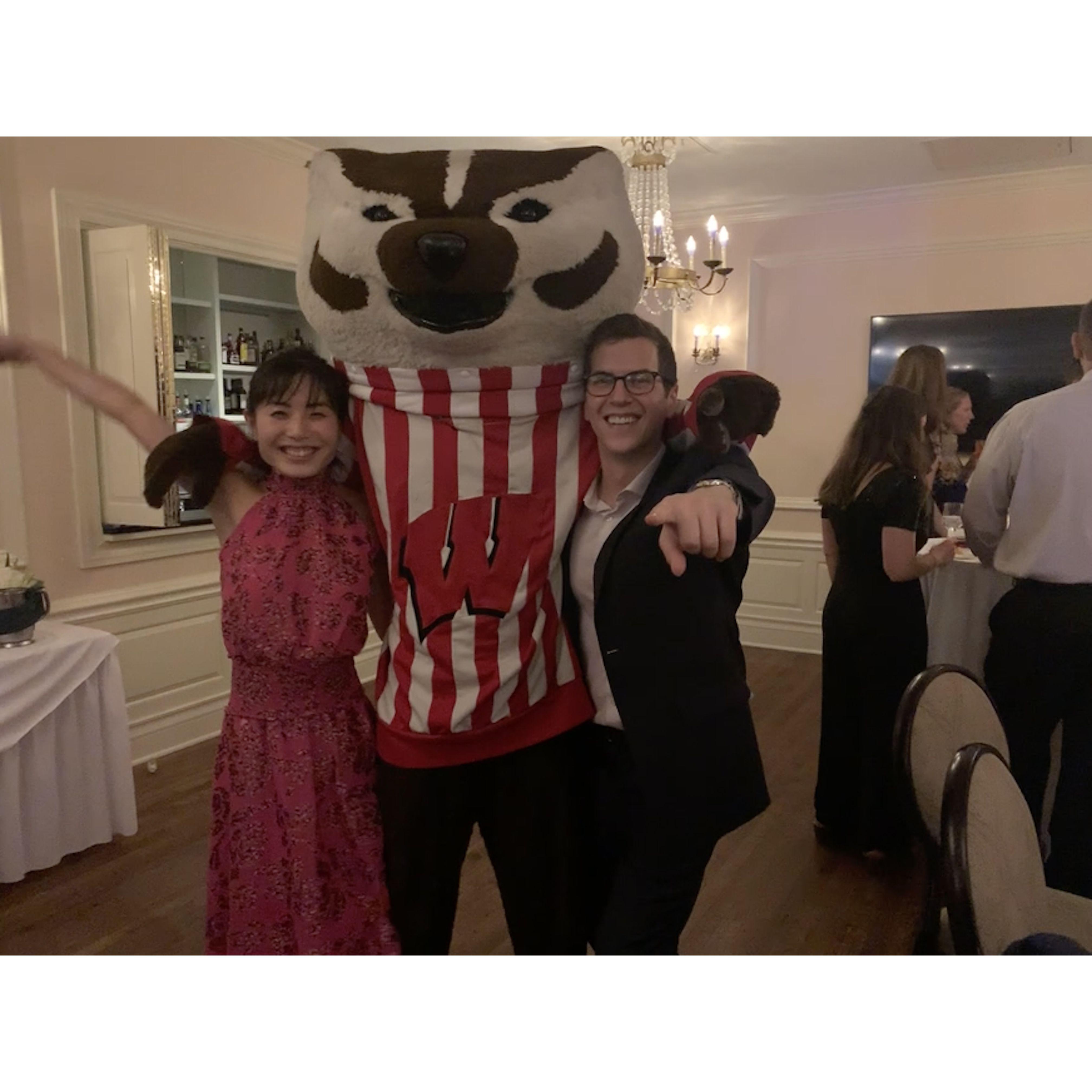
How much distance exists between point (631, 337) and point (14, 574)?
132 centimetres

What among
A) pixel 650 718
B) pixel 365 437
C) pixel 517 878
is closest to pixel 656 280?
pixel 365 437

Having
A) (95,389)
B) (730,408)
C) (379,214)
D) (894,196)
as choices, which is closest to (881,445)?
(894,196)

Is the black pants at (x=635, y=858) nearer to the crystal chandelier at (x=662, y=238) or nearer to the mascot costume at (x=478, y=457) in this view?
the mascot costume at (x=478, y=457)

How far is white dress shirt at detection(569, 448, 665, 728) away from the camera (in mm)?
882

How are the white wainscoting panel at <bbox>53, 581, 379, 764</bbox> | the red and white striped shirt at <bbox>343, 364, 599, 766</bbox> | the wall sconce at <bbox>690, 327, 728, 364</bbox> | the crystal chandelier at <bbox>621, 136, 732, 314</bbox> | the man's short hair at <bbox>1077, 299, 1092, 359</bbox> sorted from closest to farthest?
the red and white striped shirt at <bbox>343, 364, 599, 766</bbox>
the wall sconce at <bbox>690, 327, 728, 364</bbox>
the man's short hair at <bbox>1077, 299, 1092, 359</bbox>
the crystal chandelier at <bbox>621, 136, 732, 314</bbox>
the white wainscoting panel at <bbox>53, 581, 379, 764</bbox>

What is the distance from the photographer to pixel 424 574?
0.88m

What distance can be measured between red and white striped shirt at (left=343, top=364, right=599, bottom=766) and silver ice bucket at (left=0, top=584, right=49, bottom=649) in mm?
1045

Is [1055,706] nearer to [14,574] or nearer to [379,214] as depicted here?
[379,214]

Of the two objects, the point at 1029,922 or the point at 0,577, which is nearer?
the point at 1029,922

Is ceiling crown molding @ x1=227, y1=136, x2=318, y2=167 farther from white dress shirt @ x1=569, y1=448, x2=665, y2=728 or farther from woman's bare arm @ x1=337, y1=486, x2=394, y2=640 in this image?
white dress shirt @ x1=569, y1=448, x2=665, y2=728

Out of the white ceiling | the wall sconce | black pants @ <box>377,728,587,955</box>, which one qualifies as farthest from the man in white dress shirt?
black pants @ <box>377,728,587,955</box>

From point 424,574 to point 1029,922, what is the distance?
2.75ft

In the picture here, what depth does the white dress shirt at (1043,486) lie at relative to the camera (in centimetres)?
127
